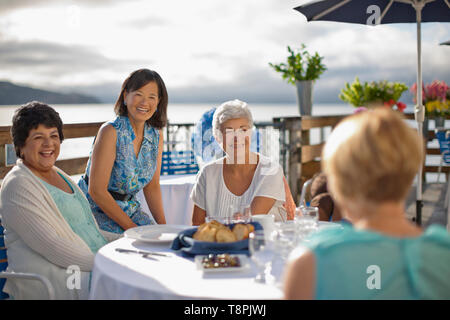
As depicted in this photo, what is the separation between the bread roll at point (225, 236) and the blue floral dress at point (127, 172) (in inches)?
45.4

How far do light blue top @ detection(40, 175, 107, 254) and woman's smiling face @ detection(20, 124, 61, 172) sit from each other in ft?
0.35

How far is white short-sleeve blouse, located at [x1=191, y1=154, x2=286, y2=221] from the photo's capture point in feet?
8.16

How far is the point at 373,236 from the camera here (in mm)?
962

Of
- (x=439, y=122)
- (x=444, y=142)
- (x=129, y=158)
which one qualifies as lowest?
(x=129, y=158)

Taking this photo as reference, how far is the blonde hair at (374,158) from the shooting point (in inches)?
35.9

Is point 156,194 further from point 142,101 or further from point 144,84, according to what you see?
point 144,84

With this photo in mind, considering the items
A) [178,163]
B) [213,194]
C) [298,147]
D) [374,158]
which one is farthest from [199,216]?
[298,147]

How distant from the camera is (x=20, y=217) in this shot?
6.22 feet

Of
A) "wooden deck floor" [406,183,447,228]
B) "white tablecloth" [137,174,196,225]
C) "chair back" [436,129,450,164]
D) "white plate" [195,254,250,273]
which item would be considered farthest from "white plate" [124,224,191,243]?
"chair back" [436,129,450,164]

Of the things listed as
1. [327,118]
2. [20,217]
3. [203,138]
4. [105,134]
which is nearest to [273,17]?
[327,118]

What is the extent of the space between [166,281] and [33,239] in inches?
31.8

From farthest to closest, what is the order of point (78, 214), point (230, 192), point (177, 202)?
point (177, 202) → point (230, 192) → point (78, 214)

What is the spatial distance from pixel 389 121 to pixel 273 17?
1211 cm

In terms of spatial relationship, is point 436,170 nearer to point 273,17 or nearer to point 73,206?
point 273,17
